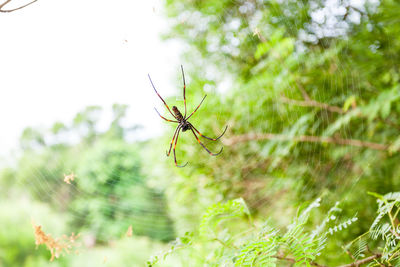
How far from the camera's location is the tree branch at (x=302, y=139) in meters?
1.13

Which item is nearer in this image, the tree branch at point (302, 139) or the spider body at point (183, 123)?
the tree branch at point (302, 139)

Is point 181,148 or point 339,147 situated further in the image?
point 181,148

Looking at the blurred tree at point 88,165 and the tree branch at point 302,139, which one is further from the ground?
the blurred tree at point 88,165

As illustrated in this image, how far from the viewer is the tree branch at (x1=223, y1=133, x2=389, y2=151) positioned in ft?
3.72

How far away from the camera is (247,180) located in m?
1.68

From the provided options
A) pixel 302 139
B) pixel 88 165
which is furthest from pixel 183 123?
pixel 88 165

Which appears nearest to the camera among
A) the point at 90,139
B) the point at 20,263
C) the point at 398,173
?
the point at 398,173

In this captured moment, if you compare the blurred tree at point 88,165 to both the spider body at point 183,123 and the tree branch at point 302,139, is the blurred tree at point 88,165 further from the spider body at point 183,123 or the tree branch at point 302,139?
the tree branch at point 302,139

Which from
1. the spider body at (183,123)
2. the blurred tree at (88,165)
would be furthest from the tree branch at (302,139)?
the blurred tree at (88,165)

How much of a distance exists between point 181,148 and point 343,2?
101cm

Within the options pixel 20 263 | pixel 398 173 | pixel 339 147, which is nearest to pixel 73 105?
pixel 339 147

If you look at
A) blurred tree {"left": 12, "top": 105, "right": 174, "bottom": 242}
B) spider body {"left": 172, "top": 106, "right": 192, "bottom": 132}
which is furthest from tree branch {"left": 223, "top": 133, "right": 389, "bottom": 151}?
blurred tree {"left": 12, "top": 105, "right": 174, "bottom": 242}

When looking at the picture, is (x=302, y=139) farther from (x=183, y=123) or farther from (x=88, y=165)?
(x=88, y=165)

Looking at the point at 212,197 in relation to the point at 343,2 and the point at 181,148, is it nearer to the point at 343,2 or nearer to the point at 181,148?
the point at 181,148
